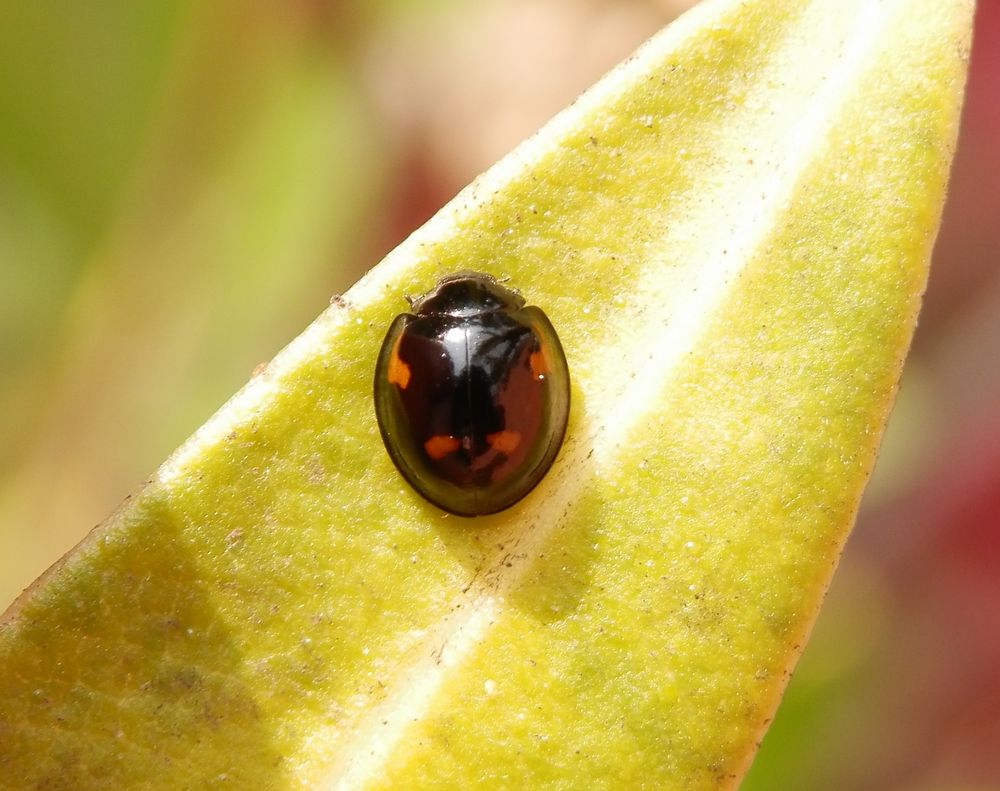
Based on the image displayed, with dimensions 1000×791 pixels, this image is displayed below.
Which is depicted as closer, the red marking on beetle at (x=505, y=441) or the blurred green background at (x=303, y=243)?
the red marking on beetle at (x=505, y=441)

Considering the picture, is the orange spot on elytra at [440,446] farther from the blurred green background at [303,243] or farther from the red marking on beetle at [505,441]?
the blurred green background at [303,243]

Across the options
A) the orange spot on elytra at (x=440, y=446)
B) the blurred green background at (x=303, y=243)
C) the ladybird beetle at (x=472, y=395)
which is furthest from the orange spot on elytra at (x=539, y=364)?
the blurred green background at (x=303, y=243)

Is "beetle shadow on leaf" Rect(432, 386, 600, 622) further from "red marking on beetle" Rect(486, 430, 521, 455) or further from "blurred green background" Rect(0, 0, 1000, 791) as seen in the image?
"blurred green background" Rect(0, 0, 1000, 791)

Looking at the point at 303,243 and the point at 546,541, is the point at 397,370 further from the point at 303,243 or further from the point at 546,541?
the point at 303,243

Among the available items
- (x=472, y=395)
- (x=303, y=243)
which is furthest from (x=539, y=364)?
(x=303, y=243)

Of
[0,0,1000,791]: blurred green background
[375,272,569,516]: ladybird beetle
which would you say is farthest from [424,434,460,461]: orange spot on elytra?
[0,0,1000,791]: blurred green background

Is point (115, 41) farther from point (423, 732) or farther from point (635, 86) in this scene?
point (423, 732)

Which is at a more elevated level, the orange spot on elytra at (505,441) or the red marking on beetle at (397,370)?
the red marking on beetle at (397,370)
